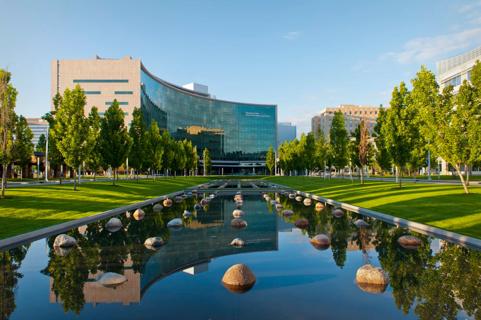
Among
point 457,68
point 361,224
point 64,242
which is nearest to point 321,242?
point 361,224

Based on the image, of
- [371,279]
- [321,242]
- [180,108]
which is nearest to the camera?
[371,279]

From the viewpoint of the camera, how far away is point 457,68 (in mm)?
82812

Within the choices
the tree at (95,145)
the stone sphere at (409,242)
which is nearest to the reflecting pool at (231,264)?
the stone sphere at (409,242)

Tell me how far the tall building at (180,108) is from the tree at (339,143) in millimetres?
80826

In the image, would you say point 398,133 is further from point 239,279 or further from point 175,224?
point 239,279

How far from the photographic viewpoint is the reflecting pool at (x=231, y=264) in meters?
7.37

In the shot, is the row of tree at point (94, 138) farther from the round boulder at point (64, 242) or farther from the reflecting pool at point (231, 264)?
the reflecting pool at point (231, 264)

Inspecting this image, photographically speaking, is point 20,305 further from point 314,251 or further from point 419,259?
point 419,259

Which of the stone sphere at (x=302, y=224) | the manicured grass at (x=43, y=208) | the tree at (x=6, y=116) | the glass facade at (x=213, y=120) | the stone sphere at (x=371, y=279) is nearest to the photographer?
the stone sphere at (x=371, y=279)

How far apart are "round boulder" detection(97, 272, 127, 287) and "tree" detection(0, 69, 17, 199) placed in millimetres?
20005

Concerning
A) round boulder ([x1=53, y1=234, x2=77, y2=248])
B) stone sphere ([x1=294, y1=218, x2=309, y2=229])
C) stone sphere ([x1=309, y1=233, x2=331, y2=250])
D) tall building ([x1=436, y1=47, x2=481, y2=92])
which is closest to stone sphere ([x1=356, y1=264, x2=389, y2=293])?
stone sphere ([x1=309, y1=233, x2=331, y2=250])

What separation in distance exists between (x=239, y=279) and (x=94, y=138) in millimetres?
30344

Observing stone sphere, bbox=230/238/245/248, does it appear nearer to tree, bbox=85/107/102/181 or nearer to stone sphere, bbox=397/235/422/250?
stone sphere, bbox=397/235/422/250

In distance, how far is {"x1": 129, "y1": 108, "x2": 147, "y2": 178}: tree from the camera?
52841 millimetres
